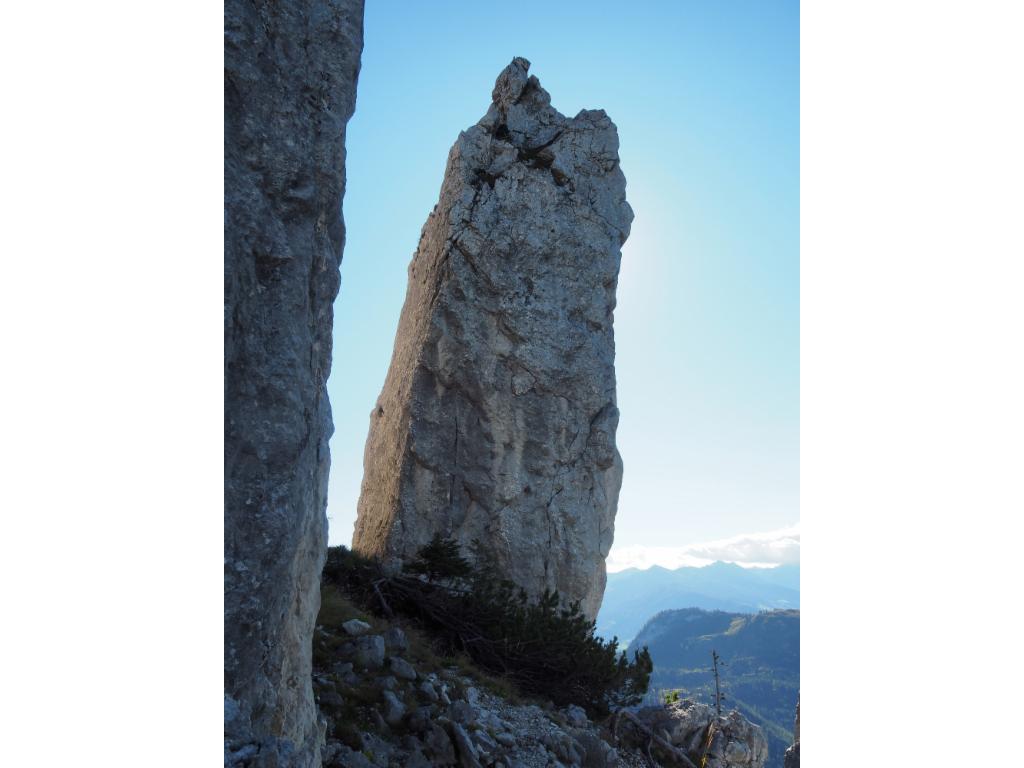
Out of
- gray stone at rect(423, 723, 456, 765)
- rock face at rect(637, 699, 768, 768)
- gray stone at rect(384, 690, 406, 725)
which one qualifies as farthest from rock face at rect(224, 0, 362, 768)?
rock face at rect(637, 699, 768, 768)

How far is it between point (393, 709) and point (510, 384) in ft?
48.8

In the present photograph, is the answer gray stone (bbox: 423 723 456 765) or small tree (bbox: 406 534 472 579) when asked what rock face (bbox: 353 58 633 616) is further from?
gray stone (bbox: 423 723 456 765)

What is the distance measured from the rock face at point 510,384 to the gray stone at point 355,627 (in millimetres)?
9628

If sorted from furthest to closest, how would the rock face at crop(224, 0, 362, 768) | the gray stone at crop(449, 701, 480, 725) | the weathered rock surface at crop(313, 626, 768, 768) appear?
1. the gray stone at crop(449, 701, 480, 725)
2. the weathered rock surface at crop(313, 626, 768, 768)
3. the rock face at crop(224, 0, 362, 768)

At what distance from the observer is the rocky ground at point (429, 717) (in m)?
9.99

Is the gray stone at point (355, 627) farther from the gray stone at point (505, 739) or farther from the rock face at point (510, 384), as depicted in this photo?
the rock face at point (510, 384)

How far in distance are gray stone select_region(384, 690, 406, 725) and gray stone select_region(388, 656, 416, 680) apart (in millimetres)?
1029

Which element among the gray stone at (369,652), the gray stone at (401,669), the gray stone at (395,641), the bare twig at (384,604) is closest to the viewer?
the gray stone at (369,652)

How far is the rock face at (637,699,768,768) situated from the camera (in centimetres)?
1664

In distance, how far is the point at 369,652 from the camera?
12.0 m

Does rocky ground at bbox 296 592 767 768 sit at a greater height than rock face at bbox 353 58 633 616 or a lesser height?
lesser

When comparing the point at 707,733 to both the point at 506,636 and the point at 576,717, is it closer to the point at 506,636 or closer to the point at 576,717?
the point at 576,717

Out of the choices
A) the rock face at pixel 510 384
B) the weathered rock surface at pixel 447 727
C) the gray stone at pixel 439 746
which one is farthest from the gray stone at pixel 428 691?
the rock face at pixel 510 384

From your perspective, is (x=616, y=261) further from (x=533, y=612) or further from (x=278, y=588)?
(x=278, y=588)
